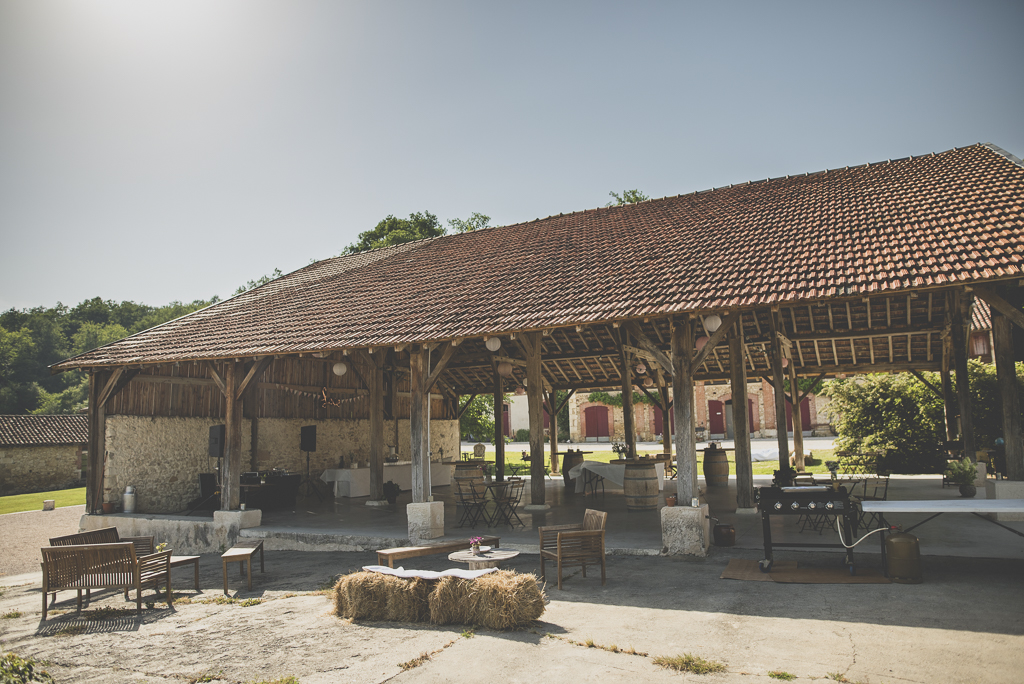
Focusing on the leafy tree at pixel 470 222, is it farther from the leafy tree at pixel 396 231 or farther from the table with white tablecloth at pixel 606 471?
the table with white tablecloth at pixel 606 471

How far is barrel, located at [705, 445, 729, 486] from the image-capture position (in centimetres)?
1330

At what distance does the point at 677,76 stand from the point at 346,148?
5.21 m

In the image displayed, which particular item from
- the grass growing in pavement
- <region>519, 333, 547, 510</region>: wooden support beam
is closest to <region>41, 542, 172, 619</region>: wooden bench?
the grass growing in pavement

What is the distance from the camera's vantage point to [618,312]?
6797mm

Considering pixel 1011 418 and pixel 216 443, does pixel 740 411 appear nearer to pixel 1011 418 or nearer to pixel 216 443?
pixel 1011 418

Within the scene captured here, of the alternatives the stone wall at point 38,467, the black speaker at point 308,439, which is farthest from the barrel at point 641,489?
the stone wall at point 38,467

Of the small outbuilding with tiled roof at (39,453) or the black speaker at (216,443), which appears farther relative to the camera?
the small outbuilding with tiled roof at (39,453)

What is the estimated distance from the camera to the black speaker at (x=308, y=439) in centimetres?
1322

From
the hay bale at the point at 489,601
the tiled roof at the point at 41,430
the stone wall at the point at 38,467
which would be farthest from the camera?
the tiled roof at the point at 41,430

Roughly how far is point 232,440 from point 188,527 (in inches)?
61.5

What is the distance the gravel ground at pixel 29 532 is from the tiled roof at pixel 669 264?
10.1 feet

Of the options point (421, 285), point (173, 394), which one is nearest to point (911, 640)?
point (421, 285)

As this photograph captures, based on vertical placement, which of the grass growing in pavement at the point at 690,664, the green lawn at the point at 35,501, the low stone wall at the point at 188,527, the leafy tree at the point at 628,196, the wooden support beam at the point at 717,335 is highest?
the leafy tree at the point at 628,196

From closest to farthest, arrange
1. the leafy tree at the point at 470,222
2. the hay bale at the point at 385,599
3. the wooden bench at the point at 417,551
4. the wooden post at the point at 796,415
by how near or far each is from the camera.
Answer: the hay bale at the point at 385,599 → the wooden bench at the point at 417,551 → the wooden post at the point at 796,415 → the leafy tree at the point at 470,222
